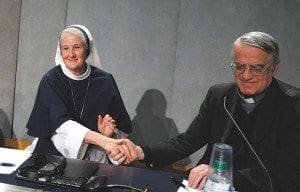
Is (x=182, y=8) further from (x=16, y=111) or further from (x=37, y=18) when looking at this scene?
(x=16, y=111)

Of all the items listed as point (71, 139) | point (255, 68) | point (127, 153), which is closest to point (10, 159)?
point (127, 153)

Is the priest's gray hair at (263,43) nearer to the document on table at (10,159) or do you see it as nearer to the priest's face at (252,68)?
the priest's face at (252,68)

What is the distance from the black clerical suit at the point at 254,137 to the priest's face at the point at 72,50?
3.54ft

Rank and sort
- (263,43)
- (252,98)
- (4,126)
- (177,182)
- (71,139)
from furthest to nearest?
(4,126), (71,139), (252,98), (263,43), (177,182)

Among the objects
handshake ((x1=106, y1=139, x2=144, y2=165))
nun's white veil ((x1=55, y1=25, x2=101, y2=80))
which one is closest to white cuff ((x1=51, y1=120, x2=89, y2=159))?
handshake ((x1=106, y1=139, x2=144, y2=165))

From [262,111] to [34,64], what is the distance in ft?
9.96

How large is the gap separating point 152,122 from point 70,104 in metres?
1.58

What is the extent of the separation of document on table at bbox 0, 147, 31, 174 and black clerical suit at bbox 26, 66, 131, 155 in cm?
80

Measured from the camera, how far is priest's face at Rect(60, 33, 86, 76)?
3.36m

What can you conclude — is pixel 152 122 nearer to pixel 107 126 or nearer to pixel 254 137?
pixel 107 126

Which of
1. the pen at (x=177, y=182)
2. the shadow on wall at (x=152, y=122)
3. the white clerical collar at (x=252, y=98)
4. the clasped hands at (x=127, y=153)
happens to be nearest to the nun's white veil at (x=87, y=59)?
the clasped hands at (x=127, y=153)

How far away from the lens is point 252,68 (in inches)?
96.3

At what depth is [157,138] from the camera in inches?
190

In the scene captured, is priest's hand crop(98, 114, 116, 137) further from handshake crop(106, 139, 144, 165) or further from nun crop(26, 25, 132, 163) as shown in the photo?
handshake crop(106, 139, 144, 165)
